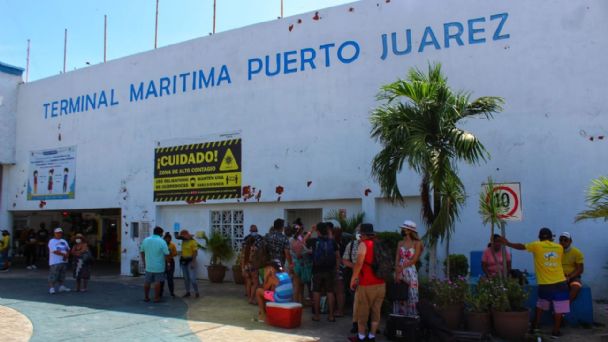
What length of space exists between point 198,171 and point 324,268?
25.2 ft

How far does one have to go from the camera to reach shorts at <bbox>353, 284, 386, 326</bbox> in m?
7.51

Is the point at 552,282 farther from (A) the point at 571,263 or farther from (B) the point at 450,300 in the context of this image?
(B) the point at 450,300

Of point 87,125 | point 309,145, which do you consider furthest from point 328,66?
point 87,125

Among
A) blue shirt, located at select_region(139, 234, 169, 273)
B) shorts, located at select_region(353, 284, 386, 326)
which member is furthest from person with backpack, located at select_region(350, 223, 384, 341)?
blue shirt, located at select_region(139, 234, 169, 273)

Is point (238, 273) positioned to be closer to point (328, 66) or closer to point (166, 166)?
point (166, 166)

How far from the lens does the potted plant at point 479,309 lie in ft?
25.8

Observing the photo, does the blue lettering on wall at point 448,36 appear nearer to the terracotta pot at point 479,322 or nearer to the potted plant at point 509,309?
the potted plant at point 509,309

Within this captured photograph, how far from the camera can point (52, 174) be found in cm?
1917

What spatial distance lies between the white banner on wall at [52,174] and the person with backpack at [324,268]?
A: 12673 millimetres

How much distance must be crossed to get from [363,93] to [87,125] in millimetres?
10509

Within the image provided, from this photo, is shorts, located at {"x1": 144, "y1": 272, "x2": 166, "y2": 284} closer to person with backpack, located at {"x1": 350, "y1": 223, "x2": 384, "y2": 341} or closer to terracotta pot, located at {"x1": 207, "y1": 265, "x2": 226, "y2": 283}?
terracotta pot, located at {"x1": 207, "y1": 265, "x2": 226, "y2": 283}

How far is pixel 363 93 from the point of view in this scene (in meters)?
13.0

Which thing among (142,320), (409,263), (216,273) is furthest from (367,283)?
(216,273)

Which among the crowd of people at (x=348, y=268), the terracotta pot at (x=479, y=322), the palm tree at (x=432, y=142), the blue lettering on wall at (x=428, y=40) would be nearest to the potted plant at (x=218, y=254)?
the crowd of people at (x=348, y=268)
